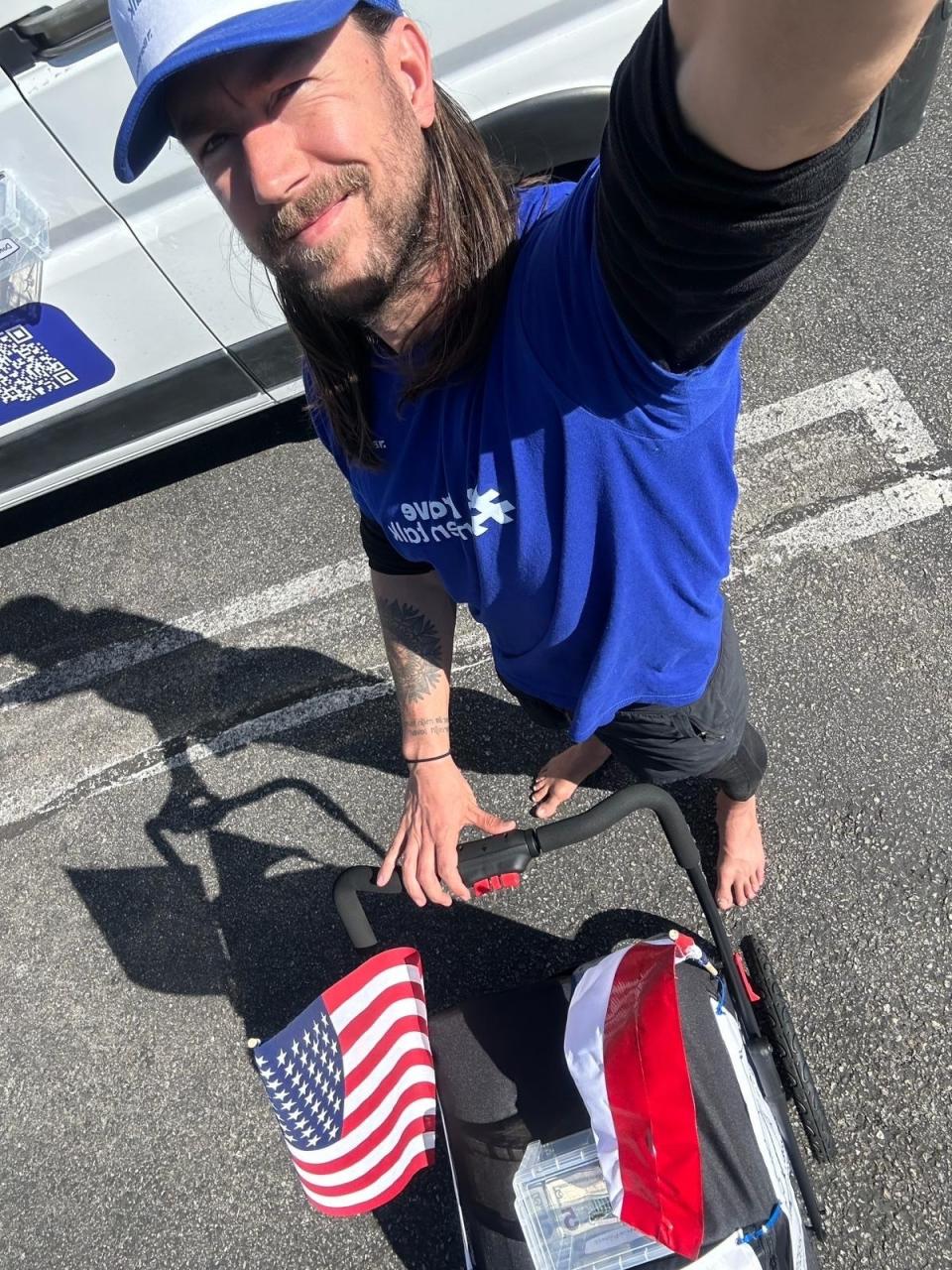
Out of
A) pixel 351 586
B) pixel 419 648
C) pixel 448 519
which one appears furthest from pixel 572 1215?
pixel 351 586

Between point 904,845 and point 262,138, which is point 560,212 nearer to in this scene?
point 262,138

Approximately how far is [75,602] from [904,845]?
2941mm

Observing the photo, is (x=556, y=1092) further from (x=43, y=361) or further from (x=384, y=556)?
(x=43, y=361)

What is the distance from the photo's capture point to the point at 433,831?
172 centimetres

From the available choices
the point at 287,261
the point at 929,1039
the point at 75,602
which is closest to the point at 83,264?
the point at 75,602

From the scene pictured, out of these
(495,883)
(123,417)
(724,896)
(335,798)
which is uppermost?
(123,417)

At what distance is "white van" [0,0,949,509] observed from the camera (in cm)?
222

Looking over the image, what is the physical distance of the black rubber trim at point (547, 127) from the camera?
104 inches

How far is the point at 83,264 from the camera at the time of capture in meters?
2.56

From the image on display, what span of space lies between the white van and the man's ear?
4.38ft

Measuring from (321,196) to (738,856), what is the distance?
1945 millimetres

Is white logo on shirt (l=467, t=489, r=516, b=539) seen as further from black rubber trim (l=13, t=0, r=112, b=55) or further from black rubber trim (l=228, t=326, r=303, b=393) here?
black rubber trim (l=228, t=326, r=303, b=393)

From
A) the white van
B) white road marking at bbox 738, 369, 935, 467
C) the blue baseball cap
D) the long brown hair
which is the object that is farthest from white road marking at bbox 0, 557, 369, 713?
the blue baseball cap

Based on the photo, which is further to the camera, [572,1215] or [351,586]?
[351,586]
